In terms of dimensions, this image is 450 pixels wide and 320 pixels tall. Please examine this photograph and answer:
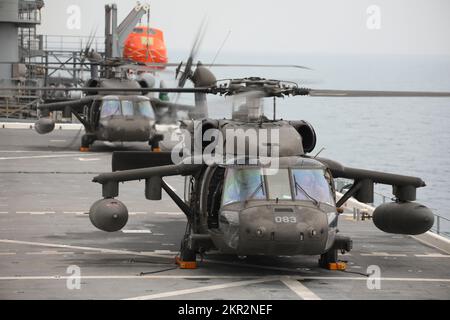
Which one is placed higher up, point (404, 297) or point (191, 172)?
point (191, 172)

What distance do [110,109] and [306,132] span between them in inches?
943

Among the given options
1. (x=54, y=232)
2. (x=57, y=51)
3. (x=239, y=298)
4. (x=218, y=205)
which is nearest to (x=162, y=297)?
(x=239, y=298)

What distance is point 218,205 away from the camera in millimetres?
22359

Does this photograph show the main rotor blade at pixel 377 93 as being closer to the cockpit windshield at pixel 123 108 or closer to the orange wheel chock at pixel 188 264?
the orange wheel chock at pixel 188 264

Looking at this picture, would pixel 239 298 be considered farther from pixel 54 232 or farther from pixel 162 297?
pixel 54 232

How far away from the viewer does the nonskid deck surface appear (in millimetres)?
20281

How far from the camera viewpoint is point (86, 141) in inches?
1957

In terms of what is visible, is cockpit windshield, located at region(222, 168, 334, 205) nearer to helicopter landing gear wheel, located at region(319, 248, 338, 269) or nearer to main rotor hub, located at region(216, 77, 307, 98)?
helicopter landing gear wheel, located at region(319, 248, 338, 269)

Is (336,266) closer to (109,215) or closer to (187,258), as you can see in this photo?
(187,258)

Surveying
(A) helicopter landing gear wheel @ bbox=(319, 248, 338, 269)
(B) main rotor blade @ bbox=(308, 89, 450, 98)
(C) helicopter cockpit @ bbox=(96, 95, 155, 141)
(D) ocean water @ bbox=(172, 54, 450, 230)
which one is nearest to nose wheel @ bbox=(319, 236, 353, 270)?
(A) helicopter landing gear wheel @ bbox=(319, 248, 338, 269)

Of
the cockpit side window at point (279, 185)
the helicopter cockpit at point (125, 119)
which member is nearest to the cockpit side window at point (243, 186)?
the cockpit side window at point (279, 185)

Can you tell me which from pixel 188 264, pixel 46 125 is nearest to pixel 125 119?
pixel 46 125

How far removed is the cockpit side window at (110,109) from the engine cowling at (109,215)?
24325mm

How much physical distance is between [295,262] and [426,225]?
9.89ft
